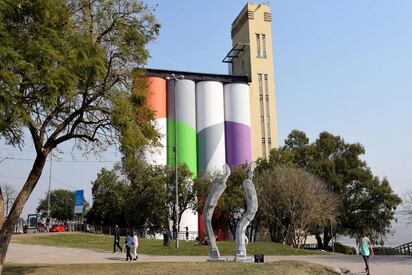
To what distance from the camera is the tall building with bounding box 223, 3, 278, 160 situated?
75938 mm

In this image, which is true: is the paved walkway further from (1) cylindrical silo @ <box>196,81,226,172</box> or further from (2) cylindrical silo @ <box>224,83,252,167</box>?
(2) cylindrical silo @ <box>224,83,252,167</box>

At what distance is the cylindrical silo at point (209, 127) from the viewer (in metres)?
67.2

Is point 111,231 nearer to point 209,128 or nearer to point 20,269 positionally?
point 209,128

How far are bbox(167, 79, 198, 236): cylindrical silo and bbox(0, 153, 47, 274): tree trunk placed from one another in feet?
151

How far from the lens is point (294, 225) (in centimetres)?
4972

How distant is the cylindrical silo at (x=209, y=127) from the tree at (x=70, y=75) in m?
47.4

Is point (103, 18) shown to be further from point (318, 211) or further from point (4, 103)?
point (318, 211)

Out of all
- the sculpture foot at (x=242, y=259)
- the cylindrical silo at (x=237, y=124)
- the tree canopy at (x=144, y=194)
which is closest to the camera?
the sculpture foot at (x=242, y=259)

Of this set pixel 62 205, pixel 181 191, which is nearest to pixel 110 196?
pixel 181 191

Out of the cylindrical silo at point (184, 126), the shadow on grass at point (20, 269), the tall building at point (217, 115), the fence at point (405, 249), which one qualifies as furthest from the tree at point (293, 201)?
the shadow on grass at point (20, 269)

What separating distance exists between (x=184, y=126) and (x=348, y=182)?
22541 mm

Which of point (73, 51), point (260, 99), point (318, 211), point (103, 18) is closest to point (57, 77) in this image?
point (73, 51)

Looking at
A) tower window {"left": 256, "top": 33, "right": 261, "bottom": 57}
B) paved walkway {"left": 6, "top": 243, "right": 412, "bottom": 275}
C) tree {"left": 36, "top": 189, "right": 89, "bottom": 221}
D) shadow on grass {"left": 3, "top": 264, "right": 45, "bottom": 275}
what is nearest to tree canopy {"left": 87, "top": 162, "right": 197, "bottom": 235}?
paved walkway {"left": 6, "top": 243, "right": 412, "bottom": 275}

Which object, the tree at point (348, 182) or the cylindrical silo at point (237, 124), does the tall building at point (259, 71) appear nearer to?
the cylindrical silo at point (237, 124)
